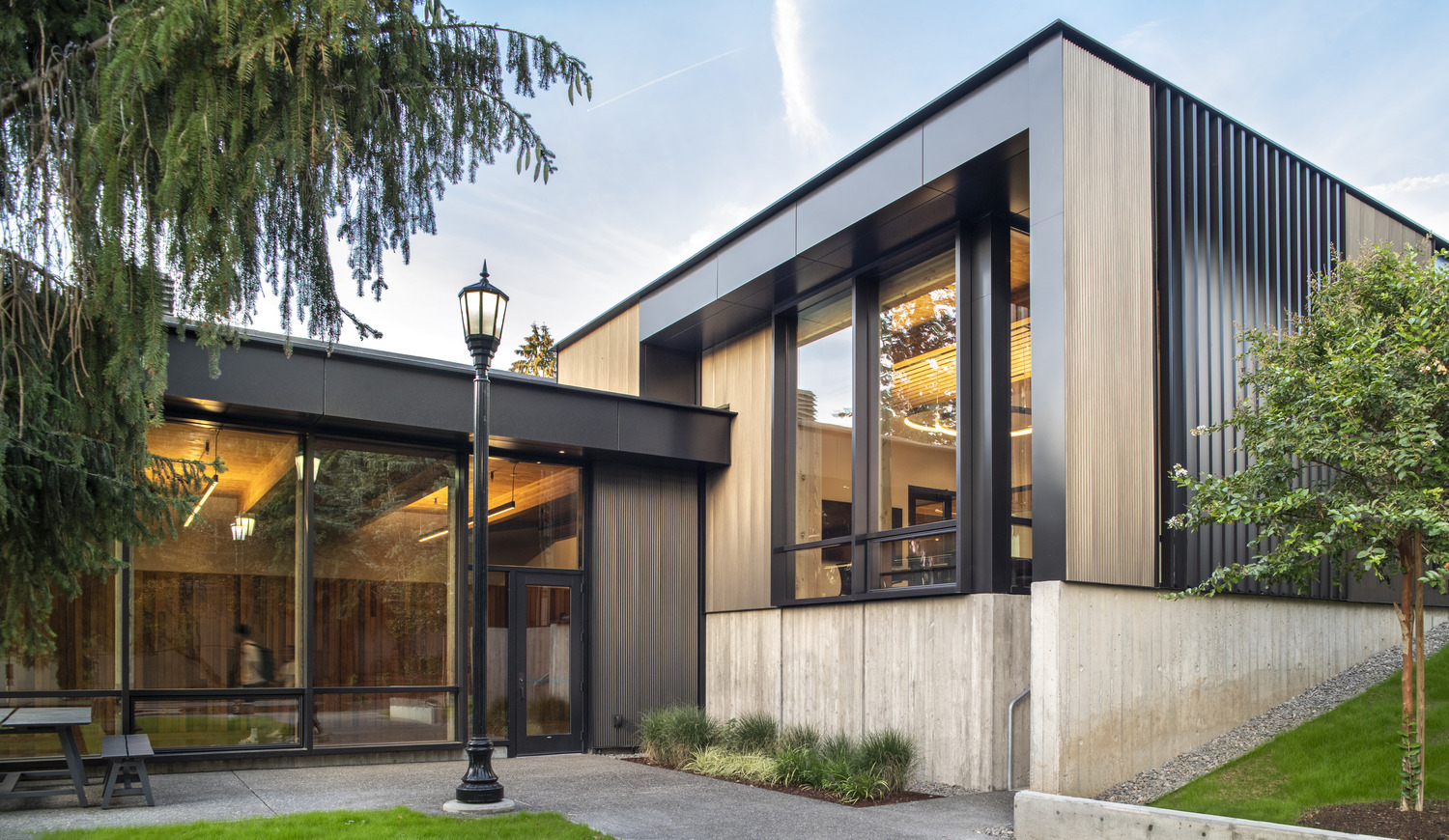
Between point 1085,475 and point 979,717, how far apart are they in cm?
253

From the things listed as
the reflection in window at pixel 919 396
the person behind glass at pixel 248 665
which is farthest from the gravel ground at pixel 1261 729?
the person behind glass at pixel 248 665

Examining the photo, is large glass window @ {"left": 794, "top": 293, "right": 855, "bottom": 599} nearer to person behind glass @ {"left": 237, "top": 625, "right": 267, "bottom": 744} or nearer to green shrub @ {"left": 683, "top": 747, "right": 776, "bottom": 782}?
green shrub @ {"left": 683, "top": 747, "right": 776, "bottom": 782}

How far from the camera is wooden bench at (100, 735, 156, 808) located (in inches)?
296

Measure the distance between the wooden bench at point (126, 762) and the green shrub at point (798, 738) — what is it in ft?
19.3

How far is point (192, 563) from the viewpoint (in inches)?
402

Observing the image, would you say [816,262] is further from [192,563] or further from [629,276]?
[629,276]

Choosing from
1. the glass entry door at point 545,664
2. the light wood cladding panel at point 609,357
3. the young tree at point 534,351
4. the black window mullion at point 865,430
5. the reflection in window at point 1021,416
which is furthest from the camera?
the young tree at point 534,351

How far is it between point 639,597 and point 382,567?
334cm

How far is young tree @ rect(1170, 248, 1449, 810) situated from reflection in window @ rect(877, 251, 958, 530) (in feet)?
9.85

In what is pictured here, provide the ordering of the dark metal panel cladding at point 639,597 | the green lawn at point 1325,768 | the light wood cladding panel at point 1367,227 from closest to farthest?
the green lawn at point 1325,768
the light wood cladding panel at point 1367,227
the dark metal panel cladding at point 639,597

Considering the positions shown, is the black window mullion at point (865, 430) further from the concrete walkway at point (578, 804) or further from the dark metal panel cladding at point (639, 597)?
the dark metal panel cladding at point (639, 597)

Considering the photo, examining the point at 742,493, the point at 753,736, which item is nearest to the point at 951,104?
the point at 742,493

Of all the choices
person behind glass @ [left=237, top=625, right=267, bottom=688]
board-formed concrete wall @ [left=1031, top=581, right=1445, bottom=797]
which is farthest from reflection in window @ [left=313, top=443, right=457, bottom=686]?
board-formed concrete wall @ [left=1031, top=581, right=1445, bottom=797]

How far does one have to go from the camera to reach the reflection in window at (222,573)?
995 cm
